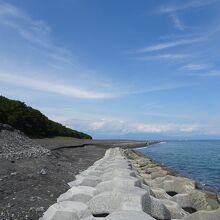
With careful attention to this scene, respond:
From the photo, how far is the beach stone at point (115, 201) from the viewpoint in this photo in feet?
27.1

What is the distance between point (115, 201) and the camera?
27.6 feet

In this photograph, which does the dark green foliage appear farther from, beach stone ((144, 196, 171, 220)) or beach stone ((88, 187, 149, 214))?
beach stone ((144, 196, 171, 220))

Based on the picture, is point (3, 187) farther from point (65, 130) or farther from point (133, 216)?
point (65, 130)

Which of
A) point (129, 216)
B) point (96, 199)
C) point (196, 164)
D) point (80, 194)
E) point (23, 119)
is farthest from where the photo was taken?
point (23, 119)

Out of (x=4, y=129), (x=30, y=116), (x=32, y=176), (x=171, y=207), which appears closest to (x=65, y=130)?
(x=30, y=116)

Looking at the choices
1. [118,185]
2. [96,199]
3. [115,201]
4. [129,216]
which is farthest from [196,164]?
[129,216]

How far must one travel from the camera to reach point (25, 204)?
1008 centimetres

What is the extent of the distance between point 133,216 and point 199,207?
4.34 metres

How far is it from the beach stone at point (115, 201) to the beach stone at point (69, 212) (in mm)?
183

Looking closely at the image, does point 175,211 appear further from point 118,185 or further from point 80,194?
point 80,194

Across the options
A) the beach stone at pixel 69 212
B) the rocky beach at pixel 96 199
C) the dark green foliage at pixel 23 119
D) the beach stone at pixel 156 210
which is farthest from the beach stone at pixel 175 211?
the dark green foliage at pixel 23 119

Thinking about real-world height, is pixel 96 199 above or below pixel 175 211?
above

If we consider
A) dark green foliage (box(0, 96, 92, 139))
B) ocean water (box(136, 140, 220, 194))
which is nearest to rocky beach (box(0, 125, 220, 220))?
ocean water (box(136, 140, 220, 194))

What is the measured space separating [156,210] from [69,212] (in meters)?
1.78
